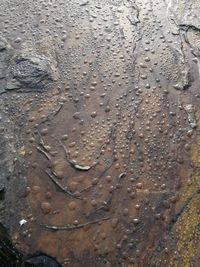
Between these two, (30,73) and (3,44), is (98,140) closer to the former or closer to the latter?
(30,73)

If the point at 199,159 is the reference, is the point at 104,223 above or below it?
below

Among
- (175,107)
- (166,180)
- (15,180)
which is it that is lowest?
(15,180)

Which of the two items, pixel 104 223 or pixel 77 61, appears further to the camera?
pixel 77 61

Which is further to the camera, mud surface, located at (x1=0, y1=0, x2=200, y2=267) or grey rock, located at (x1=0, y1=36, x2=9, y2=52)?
grey rock, located at (x1=0, y1=36, x2=9, y2=52)

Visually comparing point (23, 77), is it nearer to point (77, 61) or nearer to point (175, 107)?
point (77, 61)

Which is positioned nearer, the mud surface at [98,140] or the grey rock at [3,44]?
the mud surface at [98,140]

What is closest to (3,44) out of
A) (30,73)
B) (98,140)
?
(30,73)

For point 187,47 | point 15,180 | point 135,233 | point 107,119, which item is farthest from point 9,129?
point 187,47
